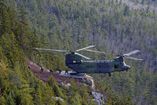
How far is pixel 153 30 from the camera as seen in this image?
13850cm

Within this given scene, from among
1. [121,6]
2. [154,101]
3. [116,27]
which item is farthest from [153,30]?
[154,101]

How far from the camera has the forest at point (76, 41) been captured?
29.1m

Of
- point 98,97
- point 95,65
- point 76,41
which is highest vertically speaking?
point 95,65

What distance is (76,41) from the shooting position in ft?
394

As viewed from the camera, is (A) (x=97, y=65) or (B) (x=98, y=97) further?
(B) (x=98, y=97)

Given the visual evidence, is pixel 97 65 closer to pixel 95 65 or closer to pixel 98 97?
pixel 95 65

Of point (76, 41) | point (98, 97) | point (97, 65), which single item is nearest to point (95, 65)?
point (97, 65)

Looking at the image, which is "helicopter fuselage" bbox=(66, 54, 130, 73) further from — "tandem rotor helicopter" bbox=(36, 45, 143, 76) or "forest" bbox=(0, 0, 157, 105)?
"forest" bbox=(0, 0, 157, 105)

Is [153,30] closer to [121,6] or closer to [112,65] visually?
[121,6]

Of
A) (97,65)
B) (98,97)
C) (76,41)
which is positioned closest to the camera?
(97,65)

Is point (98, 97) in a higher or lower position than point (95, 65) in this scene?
lower

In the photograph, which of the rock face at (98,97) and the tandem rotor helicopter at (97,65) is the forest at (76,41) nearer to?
the rock face at (98,97)

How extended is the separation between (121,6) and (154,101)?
97.5 metres

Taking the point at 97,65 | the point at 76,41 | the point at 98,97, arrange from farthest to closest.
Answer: the point at 76,41 < the point at 98,97 < the point at 97,65
